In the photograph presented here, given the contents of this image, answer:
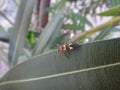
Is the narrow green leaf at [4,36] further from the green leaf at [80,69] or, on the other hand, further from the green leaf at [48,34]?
the green leaf at [80,69]

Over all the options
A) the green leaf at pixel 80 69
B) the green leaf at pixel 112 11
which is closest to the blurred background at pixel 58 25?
the green leaf at pixel 112 11

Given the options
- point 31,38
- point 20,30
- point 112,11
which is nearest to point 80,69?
point 112,11

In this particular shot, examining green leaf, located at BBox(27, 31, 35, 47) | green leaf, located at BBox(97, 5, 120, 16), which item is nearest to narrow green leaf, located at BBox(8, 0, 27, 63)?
green leaf, located at BBox(27, 31, 35, 47)

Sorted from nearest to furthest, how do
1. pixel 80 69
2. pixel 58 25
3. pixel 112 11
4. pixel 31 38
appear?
1. pixel 80 69
2. pixel 112 11
3. pixel 58 25
4. pixel 31 38

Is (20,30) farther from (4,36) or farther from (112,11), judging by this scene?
(112,11)

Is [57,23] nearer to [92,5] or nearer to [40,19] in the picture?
[40,19]

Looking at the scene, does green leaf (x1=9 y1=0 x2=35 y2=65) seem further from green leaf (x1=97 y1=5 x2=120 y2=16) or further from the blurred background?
green leaf (x1=97 y1=5 x2=120 y2=16)
